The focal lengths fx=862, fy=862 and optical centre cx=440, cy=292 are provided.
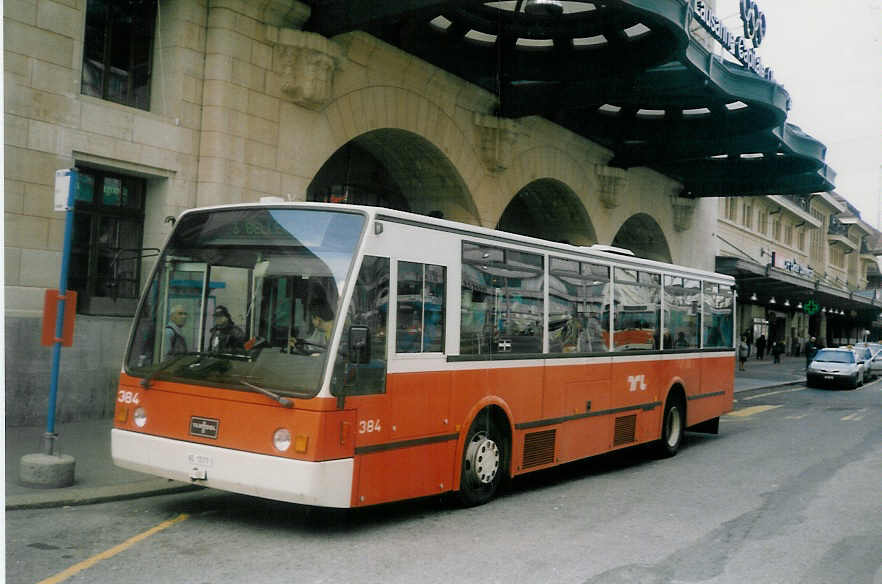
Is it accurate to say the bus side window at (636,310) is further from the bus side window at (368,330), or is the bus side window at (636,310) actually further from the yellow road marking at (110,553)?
the yellow road marking at (110,553)

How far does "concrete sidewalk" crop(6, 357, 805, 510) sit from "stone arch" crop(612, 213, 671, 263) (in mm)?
21073

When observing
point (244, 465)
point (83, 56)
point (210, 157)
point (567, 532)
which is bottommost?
point (567, 532)

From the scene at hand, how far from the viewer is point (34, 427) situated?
1105 cm

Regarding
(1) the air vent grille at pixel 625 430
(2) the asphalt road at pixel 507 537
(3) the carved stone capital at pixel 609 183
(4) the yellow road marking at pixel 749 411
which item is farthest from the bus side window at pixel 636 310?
(3) the carved stone capital at pixel 609 183

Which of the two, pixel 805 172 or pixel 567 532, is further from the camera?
pixel 805 172

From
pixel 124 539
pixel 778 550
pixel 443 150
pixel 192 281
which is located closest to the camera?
pixel 124 539

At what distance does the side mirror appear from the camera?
21.5 feet

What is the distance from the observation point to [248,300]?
7.14 m

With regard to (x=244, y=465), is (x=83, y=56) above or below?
above

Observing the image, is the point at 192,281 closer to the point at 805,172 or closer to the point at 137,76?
the point at 137,76

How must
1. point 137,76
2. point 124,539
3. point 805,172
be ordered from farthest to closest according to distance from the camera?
1. point 805,172
2. point 137,76
3. point 124,539

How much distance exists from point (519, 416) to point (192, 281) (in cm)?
368

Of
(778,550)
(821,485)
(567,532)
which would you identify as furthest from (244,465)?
(821,485)

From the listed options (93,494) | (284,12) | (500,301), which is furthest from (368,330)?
(284,12)
